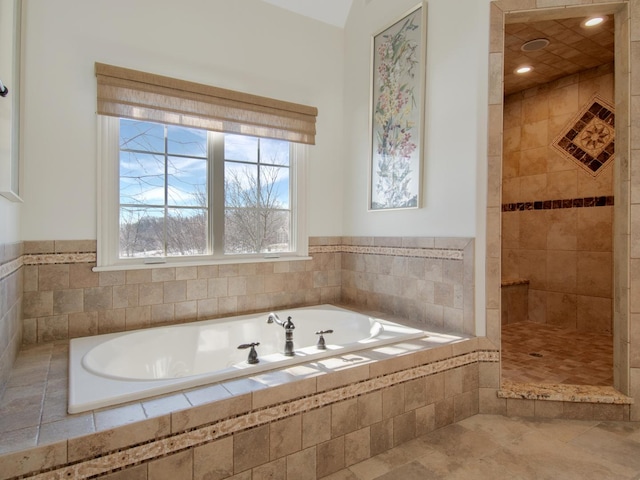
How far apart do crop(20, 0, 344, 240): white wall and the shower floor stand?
1.90 metres

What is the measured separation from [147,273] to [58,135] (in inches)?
38.8

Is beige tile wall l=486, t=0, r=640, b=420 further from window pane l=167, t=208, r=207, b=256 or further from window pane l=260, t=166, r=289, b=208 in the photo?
window pane l=167, t=208, r=207, b=256

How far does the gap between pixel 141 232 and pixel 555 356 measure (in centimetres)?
321

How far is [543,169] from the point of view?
3.97 meters

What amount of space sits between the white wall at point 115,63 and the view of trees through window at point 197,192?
A: 24 cm

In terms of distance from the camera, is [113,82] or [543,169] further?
[543,169]

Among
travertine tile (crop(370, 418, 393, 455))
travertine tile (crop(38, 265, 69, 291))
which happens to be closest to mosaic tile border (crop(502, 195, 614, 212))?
travertine tile (crop(370, 418, 393, 455))

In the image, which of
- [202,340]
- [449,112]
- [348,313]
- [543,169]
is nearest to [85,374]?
[202,340]

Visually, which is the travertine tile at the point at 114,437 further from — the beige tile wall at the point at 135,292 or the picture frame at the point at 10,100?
the beige tile wall at the point at 135,292

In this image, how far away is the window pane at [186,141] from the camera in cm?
267

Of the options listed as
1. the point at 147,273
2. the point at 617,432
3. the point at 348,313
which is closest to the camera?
the point at 617,432

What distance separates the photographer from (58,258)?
226 cm

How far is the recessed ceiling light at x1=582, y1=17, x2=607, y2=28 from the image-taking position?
2693 mm

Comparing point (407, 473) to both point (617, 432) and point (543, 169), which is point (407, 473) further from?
point (543, 169)
